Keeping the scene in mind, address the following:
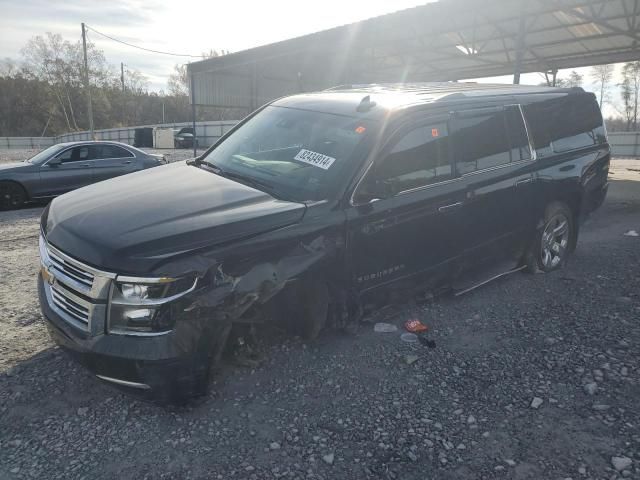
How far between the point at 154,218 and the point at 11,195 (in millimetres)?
8344

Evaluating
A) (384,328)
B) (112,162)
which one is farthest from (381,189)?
(112,162)

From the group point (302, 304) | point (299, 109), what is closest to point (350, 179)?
point (302, 304)

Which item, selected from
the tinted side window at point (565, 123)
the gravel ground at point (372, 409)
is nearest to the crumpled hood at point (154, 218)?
the gravel ground at point (372, 409)

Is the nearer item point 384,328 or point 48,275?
point 48,275

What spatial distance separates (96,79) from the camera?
213 feet

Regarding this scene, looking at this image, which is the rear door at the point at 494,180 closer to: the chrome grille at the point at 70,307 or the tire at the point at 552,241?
the tire at the point at 552,241

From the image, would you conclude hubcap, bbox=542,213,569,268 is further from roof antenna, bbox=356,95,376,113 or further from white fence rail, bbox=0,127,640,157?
white fence rail, bbox=0,127,640,157

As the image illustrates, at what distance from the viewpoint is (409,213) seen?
12.2ft

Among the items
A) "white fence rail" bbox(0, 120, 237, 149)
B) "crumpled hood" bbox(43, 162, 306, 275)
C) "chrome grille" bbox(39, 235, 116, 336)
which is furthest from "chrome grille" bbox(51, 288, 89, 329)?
"white fence rail" bbox(0, 120, 237, 149)

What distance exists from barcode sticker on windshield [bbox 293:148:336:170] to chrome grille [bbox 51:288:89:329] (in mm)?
1813

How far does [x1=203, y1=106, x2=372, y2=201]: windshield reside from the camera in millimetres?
3453

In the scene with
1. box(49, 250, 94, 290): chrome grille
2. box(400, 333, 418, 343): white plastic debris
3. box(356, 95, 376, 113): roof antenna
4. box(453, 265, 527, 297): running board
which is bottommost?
box(400, 333, 418, 343): white plastic debris

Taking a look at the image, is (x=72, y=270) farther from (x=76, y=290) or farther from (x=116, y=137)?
(x=116, y=137)

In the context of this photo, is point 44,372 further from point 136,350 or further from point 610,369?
point 610,369
